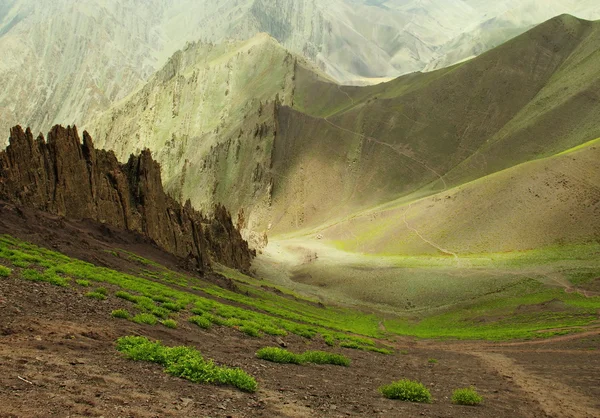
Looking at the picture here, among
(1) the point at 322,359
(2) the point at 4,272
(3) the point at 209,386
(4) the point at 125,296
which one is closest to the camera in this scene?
(3) the point at 209,386

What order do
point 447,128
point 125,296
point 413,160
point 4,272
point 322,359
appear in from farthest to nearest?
point 447,128, point 413,160, point 125,296, point 322,359, point 4,272

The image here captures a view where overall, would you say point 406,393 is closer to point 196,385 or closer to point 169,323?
point 196,385

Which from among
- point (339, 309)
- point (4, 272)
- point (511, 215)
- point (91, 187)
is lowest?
point (4, 272)

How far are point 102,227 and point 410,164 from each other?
114 meters

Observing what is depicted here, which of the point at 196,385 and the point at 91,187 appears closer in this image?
the point at 196,385

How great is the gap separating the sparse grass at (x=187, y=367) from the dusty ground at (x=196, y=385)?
0.26 m

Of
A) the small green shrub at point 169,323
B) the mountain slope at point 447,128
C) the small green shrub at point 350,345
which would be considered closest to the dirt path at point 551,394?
the small green shrub at point 350,345

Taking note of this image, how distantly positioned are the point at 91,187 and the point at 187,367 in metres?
38.5

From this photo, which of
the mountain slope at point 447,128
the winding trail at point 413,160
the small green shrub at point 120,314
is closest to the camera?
the small green shrub at point 120,314

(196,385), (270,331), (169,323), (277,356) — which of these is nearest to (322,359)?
(277,356)

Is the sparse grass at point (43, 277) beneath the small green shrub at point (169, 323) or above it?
above

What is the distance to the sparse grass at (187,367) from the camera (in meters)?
11.4

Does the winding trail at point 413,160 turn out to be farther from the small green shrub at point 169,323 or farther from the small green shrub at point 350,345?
the small green shrub at point 169,323

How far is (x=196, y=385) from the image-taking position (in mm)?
10938
